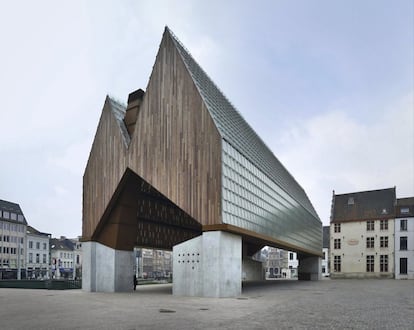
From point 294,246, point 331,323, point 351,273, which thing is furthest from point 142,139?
point 351,273

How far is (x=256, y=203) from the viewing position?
127 ft

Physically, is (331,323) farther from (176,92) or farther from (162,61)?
(162,61)

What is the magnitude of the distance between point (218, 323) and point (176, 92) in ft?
69.6

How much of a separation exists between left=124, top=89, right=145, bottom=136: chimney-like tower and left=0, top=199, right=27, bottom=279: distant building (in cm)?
6225

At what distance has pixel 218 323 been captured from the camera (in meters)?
15.0

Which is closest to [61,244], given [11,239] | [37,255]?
[37,255]

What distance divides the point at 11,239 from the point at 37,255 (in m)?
11.1

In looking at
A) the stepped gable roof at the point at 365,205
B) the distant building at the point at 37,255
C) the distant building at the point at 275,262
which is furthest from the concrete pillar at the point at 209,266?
the distant building at the point at 275,262

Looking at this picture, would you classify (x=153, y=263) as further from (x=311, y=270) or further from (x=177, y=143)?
(x=177, y=143)

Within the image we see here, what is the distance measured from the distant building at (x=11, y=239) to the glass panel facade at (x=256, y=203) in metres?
59.5

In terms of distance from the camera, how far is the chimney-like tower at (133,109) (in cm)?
3731

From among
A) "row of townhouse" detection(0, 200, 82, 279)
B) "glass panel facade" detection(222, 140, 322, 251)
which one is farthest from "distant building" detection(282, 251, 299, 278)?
"glass panel facade" detection(222, 140, 322, 251)

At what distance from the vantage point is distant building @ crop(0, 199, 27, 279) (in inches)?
3538

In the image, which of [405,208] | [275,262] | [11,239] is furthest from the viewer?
[275,262]
